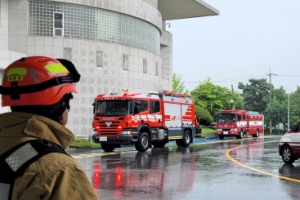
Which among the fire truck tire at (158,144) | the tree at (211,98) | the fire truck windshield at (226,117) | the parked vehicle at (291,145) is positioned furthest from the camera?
the tree at (211,98)

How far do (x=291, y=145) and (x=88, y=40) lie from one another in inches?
664

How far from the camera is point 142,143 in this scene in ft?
75.0

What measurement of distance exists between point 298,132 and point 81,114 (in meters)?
16.3

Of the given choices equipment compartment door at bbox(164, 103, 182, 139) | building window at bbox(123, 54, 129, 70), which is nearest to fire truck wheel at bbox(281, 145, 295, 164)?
equipment compartment door at bbox(164, 103, 182, 139)

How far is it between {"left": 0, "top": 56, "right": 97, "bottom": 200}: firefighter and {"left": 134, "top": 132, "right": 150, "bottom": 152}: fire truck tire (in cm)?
2030

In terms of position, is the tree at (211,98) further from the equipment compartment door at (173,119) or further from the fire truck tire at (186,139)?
the equipment compartment door at (173,119)

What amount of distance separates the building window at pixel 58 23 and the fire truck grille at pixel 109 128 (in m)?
8.89

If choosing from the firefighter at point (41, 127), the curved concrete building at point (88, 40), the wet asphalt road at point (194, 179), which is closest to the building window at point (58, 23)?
the curved concrete building at point (88, 40)

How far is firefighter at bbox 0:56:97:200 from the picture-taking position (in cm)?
191

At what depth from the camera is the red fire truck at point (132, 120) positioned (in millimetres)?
22078

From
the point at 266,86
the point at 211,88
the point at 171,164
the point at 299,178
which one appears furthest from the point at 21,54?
the point at 266,86

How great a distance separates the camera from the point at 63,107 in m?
2.31

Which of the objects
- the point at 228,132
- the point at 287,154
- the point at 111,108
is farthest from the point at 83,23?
the point at 287,154

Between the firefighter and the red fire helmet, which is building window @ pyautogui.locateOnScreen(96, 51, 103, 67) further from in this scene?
the red fire helmet
